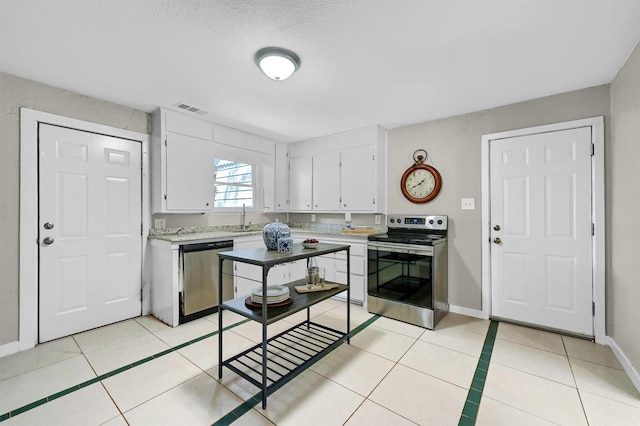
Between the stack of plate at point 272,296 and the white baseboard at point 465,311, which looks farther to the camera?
the white baseboard at point 465,311

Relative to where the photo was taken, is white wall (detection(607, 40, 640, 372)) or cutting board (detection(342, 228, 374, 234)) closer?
white wall (detection(607, 40, 640, 372))

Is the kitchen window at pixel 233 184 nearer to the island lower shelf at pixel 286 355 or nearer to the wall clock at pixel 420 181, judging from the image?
the island lower shelf at pixel 286 355

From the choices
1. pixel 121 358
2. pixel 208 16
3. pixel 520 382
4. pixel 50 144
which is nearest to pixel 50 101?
pixel 50 144

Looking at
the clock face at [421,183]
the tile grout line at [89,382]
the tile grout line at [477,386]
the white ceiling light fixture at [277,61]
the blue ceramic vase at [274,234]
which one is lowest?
the tile grout line at [477,386]

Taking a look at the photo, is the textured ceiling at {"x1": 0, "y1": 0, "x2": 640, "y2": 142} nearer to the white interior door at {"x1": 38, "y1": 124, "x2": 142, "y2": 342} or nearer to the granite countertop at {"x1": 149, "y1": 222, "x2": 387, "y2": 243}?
the white interior door at {"x1": 38, "y1": 124, "x2": 142, "y2": 342}

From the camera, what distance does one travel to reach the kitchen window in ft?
12.3

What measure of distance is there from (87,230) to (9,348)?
1.09 metres

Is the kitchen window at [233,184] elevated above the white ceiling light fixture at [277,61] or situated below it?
below

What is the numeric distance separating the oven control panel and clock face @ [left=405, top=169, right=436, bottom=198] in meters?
0.29

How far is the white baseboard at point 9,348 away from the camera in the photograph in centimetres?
227

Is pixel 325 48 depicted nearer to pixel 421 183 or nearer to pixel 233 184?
pixel 421 183

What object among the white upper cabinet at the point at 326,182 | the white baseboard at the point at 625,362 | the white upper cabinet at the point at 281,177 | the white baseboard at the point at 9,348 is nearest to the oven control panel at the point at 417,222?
the white upper cabinet at the point at 326,182

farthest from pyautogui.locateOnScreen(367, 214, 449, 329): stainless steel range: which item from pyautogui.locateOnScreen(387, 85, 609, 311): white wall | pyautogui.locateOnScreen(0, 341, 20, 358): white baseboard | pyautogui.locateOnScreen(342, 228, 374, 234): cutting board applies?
pyautogui.locateOnScreen(0, 341, 20, 358): white baseboard

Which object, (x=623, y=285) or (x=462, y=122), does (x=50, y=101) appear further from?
(x=623, y=285)
